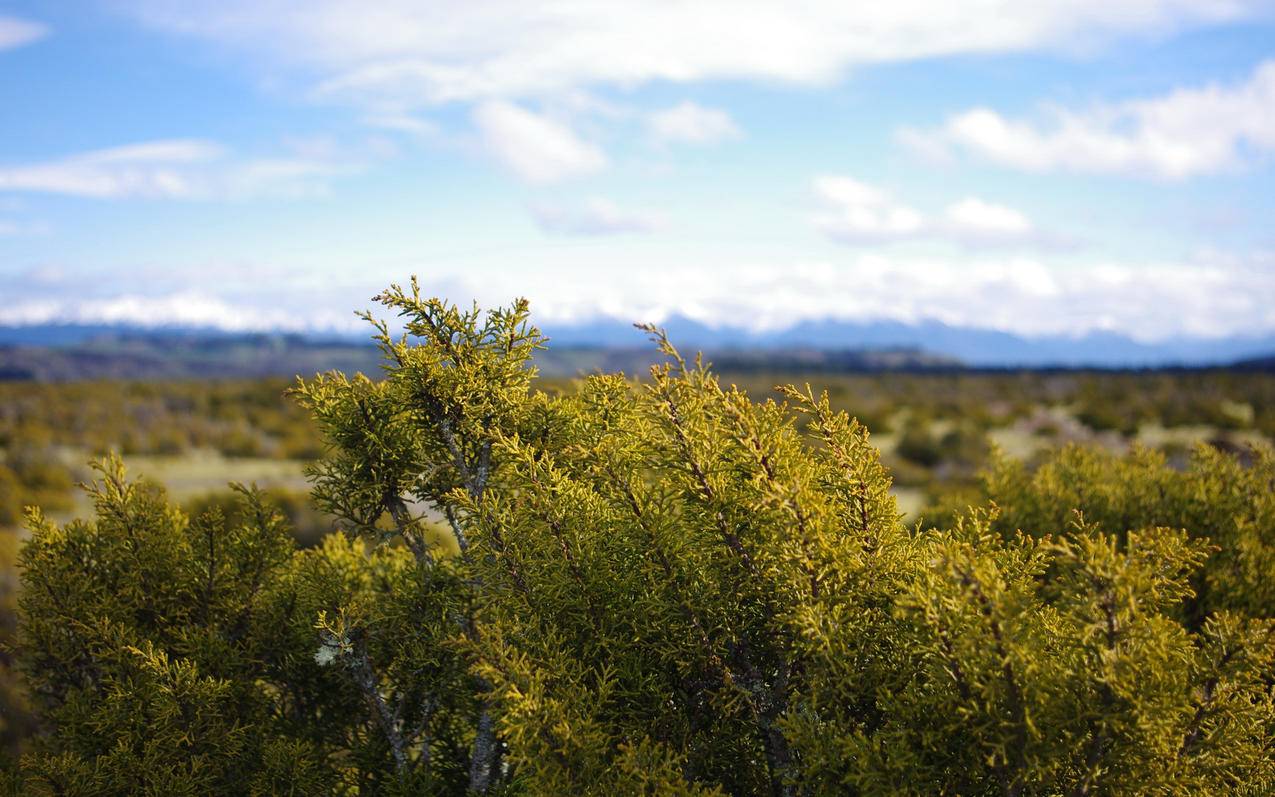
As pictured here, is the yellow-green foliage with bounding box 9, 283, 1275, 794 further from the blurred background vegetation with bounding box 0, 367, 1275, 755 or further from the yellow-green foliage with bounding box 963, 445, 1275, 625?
the blurred background vegetation with bounding box 0, 367, 1275, 755

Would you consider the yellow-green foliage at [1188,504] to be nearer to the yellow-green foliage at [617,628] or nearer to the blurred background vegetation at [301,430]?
the yellow-green foliage at [617,628]

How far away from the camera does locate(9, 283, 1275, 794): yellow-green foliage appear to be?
3451 millimetres

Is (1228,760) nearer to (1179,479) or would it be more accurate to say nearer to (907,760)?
(907,760)

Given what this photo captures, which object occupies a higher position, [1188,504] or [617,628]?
[1188,504]

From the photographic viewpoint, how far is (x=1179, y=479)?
31.2 feet

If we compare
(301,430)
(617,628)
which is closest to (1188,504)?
(617,628)

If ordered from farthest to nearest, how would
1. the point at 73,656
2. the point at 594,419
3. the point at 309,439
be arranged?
the point at 309,439, the point at 73,656, the point at 594,419

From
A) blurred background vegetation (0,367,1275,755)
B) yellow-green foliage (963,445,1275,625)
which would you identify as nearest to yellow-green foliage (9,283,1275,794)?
→ yellow-green foliage (963,445,1275,625)

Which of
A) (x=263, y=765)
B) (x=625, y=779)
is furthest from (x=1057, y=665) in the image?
(x=263, y=765)

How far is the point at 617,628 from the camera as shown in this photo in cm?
447

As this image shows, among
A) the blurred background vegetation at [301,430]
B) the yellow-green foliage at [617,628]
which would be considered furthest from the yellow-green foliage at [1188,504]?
the blurred background vegetation at [301,430]

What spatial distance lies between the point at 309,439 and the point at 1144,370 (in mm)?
68125

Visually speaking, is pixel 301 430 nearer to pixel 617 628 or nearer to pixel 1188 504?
pixel 1188 504

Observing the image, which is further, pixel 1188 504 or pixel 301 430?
pixel 301 430
